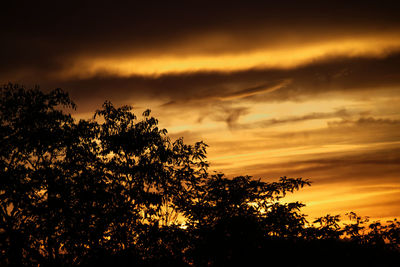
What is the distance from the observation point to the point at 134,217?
22.5m

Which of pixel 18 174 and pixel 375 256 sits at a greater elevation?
pixel 18 174

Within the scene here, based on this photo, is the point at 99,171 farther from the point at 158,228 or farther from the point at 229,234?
the point at 229,234

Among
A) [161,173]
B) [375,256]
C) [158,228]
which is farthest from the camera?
[161,173]

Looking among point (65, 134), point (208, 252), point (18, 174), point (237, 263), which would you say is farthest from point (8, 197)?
point (237, 263)

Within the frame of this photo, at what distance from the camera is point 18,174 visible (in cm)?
2088

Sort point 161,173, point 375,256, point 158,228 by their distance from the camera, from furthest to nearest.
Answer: point 161,173, point 158,228, point 375,256

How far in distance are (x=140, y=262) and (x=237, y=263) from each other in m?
4.60

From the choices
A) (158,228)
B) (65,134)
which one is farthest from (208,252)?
(65,134)

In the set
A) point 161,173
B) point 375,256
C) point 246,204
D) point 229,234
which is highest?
point 161,173

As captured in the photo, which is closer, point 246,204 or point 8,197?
point 8,197

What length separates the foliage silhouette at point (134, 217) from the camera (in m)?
20.6

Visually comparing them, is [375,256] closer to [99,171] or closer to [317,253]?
[317,253]

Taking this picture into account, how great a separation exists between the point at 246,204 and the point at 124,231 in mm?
6287

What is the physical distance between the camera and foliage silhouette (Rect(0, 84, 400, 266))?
67.7ft
